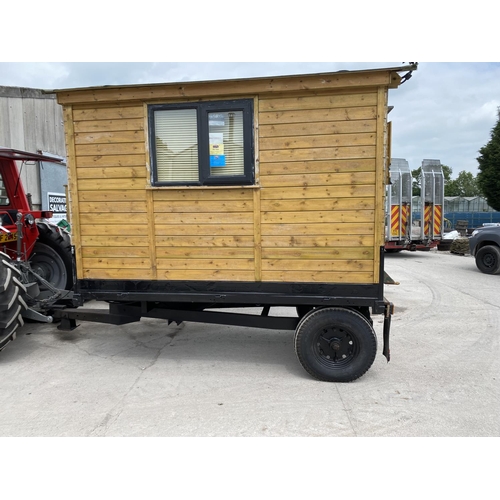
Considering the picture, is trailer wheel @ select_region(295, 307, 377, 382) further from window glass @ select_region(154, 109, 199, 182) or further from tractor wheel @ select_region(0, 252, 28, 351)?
tractor wheel @ select_region(0, 252, 28, 351)

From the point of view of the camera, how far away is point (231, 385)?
13.3 ft

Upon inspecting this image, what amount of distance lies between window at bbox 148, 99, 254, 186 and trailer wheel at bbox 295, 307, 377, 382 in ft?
5.45

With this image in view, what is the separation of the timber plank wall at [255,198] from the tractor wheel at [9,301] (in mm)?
869

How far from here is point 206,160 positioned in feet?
13.5

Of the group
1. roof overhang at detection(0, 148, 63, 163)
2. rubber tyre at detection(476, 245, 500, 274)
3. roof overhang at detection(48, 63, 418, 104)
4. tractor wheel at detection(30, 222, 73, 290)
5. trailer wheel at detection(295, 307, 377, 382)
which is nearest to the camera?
roof overhang at detection(48, 63, 418, 104)

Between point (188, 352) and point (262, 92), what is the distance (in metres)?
3.30

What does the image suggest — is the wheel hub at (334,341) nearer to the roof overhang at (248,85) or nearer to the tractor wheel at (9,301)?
the roof overhang at (248,85)

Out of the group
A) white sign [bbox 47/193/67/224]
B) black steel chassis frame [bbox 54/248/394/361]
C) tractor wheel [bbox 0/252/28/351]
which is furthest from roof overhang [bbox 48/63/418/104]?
white sign [bbox 47/193/67/224]

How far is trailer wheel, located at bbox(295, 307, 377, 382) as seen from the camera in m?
4.04

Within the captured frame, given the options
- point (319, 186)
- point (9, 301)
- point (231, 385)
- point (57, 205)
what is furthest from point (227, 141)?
point (57, 205)

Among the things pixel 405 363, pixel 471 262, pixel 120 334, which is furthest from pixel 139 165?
pixel 471 262

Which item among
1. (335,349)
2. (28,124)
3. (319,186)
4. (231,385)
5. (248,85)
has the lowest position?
(231,385)

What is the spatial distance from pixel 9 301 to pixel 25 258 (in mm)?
1207

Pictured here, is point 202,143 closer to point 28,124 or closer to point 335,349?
point 335,349
